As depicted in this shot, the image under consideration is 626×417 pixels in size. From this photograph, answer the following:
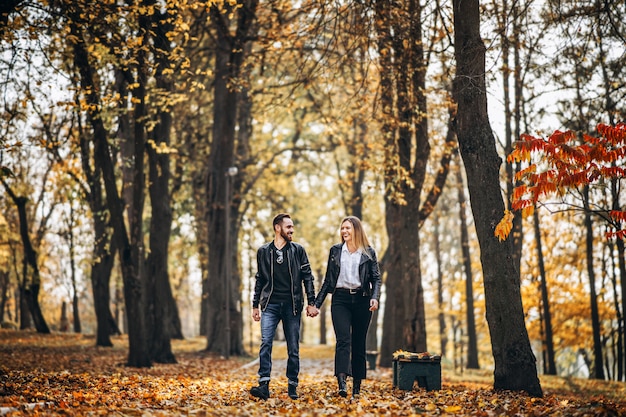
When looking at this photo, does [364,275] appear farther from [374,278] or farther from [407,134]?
[407,134]

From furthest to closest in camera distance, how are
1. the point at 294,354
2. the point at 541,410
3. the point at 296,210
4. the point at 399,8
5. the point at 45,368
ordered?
the point at 296,210
the point at 45,368
the point at 399,8
the point at 294,354
the point at 541,410

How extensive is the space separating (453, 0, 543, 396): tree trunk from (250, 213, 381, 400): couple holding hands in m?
2.05

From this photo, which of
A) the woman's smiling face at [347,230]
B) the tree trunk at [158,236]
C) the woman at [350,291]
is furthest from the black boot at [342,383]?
the tree trunk at [158,236]

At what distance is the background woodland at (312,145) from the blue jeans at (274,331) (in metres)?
3.02

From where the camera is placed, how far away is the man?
855 cm

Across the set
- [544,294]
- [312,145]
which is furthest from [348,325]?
[312,145]

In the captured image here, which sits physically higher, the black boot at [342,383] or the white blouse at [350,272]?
the white blouse at [350,272]

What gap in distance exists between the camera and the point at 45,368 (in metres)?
13.8

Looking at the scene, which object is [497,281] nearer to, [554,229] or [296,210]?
[554,229]

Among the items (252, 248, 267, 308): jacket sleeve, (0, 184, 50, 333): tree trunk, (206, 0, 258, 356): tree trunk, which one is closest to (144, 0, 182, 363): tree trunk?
(206, 0, 258, 356): tree trunk

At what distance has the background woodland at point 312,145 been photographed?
11836 millimetres

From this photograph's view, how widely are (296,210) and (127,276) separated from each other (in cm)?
1771

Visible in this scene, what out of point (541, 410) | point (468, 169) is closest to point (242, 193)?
point (468, 169)

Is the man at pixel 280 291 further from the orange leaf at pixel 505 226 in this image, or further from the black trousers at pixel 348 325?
the orange leaf at pixel 505 226
